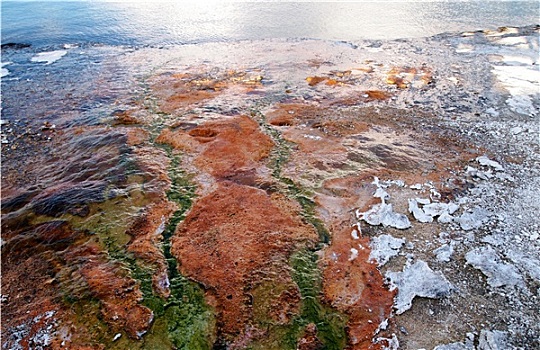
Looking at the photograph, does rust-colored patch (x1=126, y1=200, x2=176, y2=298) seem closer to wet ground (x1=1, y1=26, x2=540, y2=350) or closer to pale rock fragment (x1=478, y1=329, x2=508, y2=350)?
wet ground (x1=1, y1=26, x2=540, y2=350)

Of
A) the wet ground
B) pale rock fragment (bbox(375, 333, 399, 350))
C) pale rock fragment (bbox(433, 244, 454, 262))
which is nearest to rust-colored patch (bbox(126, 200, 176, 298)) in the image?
the wet ground

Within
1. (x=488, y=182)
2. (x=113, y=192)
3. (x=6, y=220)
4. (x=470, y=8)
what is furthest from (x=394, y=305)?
(x=470, y=8)

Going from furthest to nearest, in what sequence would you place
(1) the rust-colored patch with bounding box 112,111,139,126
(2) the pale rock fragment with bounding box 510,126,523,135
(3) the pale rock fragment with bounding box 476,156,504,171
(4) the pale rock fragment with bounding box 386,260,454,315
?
(1) the rust-colored patch with bounding box 112,111,139,126 < (2) the pale rock fragment with bounding box 510,126,523,135 < (3) the pale rock fragment with bounding box 476,156,504,171 < (4) the pale rock fragment with bounding box 386,260,454,315

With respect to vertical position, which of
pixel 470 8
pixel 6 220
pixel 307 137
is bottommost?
pixel 6 220

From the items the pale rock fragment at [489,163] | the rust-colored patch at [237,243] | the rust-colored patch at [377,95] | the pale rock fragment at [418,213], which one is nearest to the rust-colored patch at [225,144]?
the rust-colored patch at [237,243]

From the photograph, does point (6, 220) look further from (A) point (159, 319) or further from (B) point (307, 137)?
(B) point (307, 137)

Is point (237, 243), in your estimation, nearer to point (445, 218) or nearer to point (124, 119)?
point (445, 218)

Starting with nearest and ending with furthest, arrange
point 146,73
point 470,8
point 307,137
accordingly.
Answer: point 307,137, point 146,73, point 470,8
